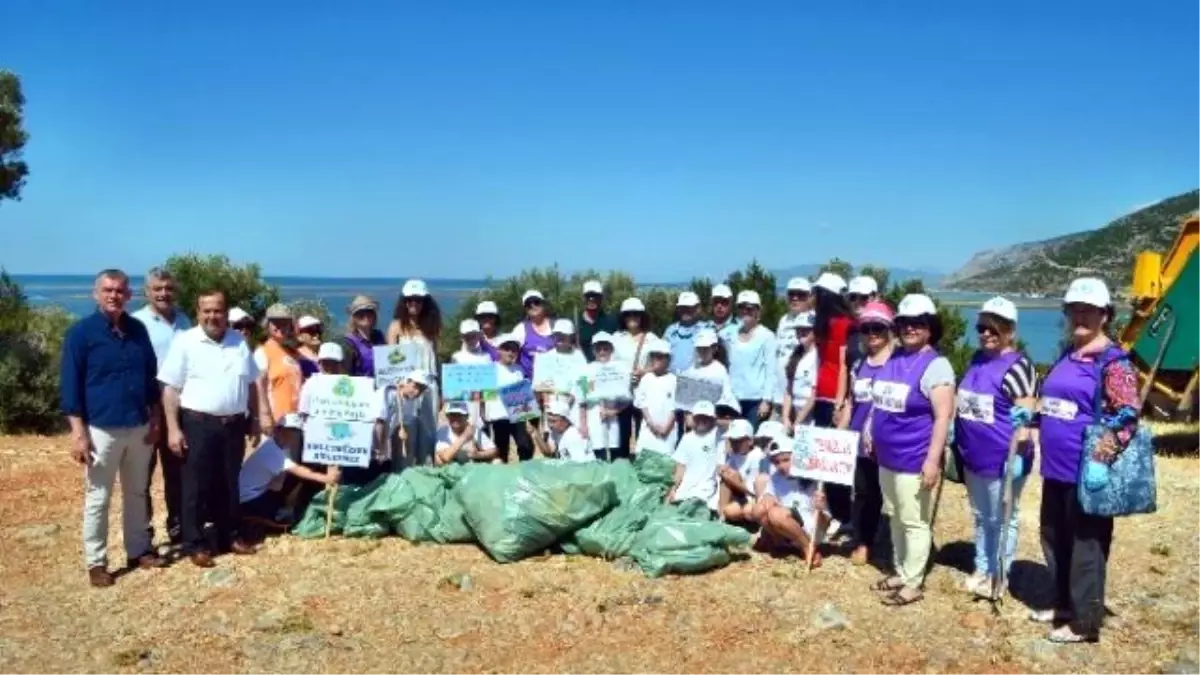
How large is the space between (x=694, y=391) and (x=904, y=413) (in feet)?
6.68

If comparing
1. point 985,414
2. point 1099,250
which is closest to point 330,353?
point 985,414

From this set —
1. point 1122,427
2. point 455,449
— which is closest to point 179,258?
point 455,449

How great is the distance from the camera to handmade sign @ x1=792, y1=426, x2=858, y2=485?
6.24m

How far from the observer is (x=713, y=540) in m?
6.44

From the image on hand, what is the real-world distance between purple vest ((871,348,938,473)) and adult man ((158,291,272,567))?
401 centimetres

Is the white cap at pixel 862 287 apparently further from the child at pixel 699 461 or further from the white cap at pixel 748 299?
the child at pixel 699 461

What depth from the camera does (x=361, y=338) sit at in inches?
299

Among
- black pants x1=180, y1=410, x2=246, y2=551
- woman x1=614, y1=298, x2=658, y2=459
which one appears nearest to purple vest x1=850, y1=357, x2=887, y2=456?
woman x1=614, y1=298, x2=658, y2=459

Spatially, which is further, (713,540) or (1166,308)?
(1166,308)

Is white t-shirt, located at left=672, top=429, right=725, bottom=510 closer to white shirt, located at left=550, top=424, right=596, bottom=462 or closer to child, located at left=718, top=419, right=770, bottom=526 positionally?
child, located at left=718, top=419, right=770, bottom=526

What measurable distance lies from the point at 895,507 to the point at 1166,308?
21.7 feet

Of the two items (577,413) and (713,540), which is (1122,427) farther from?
(577,413)

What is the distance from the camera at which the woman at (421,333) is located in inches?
299

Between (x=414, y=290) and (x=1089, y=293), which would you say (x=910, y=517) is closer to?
(x=1089, y=293)
